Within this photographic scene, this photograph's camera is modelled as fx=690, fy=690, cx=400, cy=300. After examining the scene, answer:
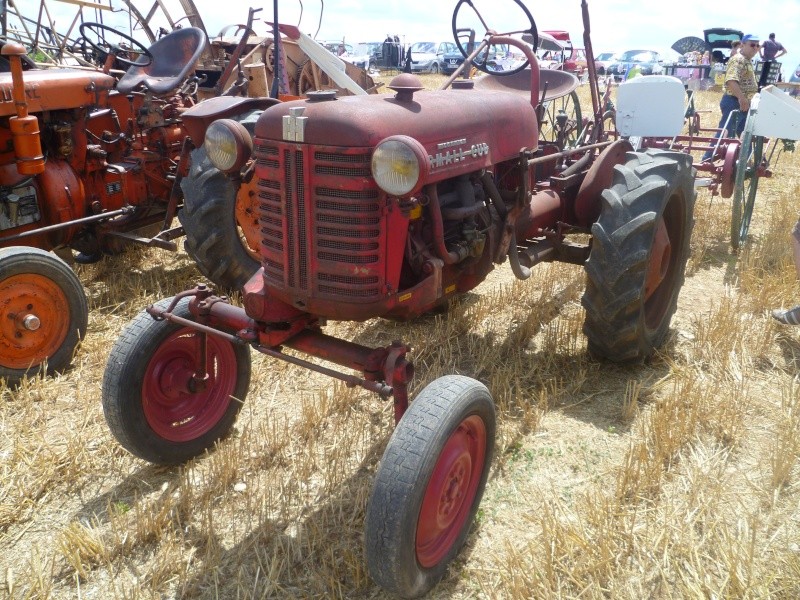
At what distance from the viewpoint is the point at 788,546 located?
7.54ft

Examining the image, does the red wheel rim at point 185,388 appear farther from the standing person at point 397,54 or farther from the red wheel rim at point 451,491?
the standing person at point 397,54

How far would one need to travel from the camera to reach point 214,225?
3.98 meters

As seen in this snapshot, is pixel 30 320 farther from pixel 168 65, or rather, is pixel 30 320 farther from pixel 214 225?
pixel 168 65

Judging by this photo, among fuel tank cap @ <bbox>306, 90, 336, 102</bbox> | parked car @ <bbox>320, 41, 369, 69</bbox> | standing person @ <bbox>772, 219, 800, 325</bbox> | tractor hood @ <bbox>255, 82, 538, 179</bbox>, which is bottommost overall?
standing person @ <bbox>772, 219, 800, 325</bbox>

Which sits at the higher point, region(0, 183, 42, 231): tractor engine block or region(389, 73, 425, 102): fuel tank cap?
region(389, 73, 425, 102): fuel tank cap

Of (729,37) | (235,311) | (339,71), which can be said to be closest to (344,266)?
(235,311)

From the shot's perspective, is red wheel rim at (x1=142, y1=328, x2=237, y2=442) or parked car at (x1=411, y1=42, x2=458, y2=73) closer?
red wheel rim at (x1=142, y1=328, x2=237, y2=442)

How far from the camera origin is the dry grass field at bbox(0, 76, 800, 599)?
2182 mm

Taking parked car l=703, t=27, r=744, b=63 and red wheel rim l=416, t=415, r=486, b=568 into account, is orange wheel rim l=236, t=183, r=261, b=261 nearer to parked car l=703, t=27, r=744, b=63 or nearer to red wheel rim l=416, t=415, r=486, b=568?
red wheel rim l=416, t=415, r=486, b=568

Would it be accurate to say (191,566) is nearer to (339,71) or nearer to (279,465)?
(279,465)

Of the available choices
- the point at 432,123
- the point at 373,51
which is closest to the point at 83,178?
the point at 432,123

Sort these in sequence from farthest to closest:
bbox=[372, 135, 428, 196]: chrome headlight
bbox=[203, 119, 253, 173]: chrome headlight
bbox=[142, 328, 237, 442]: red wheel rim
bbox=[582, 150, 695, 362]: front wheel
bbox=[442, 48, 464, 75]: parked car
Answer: bbox=[442, 48, 464, 75]: parked car
bbox=[582, 150, 695, 362]: front wheel
bbox=[142, 328, 237, 442]: red wheel rim
bbox=[203, 119, 253, 173]: chrome headlight
bbox=[372, 135, 428, 196]: chrome headlight

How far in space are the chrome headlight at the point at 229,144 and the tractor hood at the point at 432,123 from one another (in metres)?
0.16

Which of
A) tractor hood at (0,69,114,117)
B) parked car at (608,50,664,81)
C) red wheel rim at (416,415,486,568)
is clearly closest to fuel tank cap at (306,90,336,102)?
red wheel rim at (416,415,486,568)
